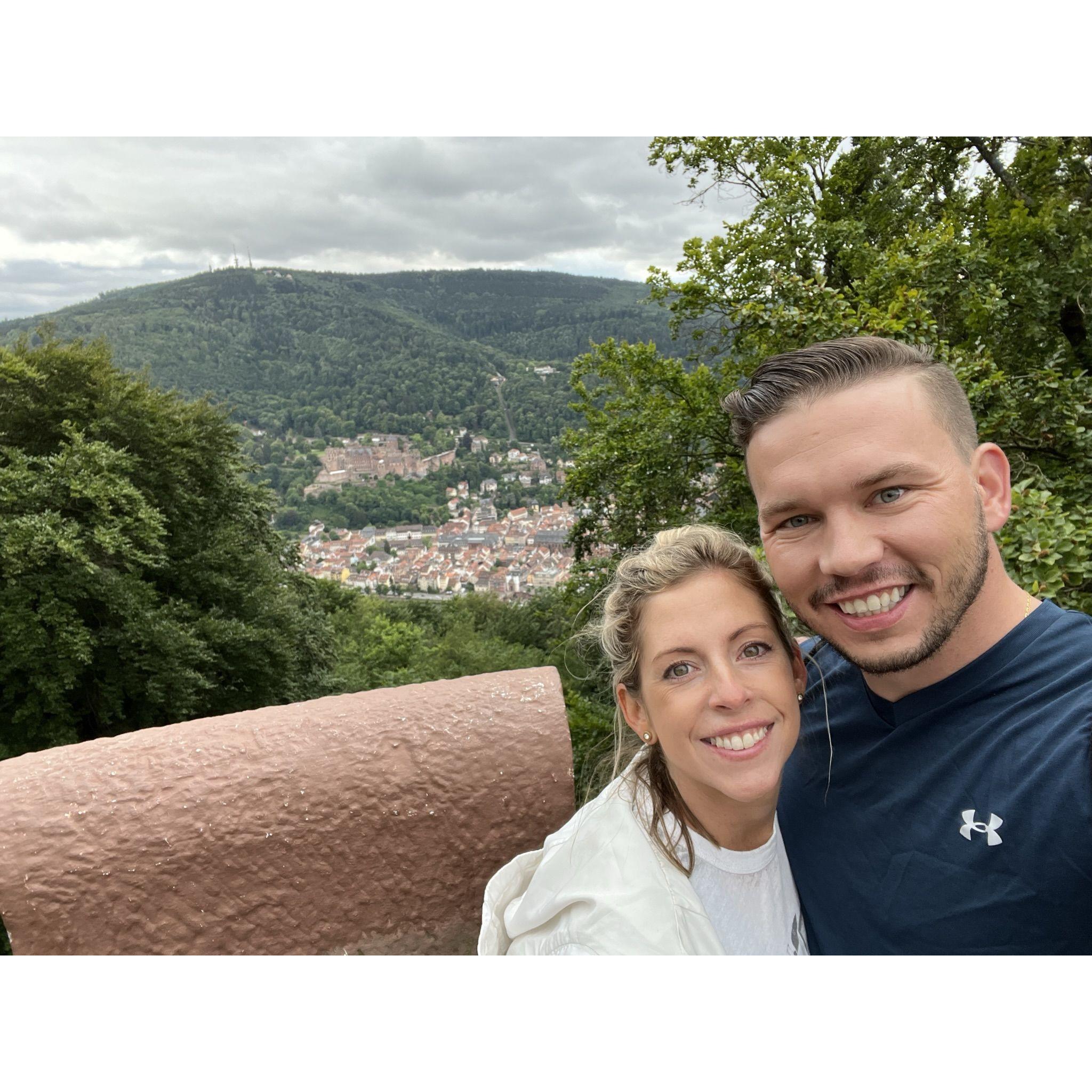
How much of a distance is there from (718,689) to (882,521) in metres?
0.35

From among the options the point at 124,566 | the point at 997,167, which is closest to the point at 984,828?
the point at 997,167

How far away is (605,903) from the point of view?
105 centimetres

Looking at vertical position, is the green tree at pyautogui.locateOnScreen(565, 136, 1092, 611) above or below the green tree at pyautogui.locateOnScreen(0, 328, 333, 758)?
above

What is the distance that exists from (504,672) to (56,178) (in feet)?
52.4

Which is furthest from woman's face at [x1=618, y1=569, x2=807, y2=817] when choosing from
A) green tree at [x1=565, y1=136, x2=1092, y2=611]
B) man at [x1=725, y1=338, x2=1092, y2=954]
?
green tree at [x1=565, y1=136, x2=1092, y2=611]

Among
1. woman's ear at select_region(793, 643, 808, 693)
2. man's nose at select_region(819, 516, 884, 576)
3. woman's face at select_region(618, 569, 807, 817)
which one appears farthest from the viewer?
woman's ear at select_region(793, 643, 808, 693)

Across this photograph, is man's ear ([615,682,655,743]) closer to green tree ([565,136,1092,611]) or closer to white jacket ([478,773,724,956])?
white jacket ([478,773,724,956])

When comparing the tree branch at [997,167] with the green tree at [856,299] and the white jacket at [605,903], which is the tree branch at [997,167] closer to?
the green tree at [856,299]

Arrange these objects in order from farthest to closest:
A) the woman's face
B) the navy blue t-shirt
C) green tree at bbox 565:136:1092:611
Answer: green tree at bbox 565:136:1092:611 < the woman's face < the navy blue t-shirt

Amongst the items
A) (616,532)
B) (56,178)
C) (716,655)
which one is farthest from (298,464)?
(716,655)

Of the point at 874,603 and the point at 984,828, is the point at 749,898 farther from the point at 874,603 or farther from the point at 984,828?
the point at 874,603

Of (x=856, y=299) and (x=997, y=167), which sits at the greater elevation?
(x=997, y=167)

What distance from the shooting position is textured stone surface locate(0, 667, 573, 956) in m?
1.28

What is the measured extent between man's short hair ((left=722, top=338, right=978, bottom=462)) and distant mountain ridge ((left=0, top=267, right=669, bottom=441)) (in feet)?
104
